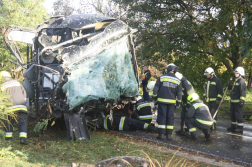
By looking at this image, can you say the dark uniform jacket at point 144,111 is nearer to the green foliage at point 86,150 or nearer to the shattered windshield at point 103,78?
the shattered windshield at point 103,78

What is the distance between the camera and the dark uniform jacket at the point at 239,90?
676 cm

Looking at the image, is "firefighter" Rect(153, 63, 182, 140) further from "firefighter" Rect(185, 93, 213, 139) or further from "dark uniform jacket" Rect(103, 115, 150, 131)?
"dark uniform jacket" Rect(103, 115, 150, 131)

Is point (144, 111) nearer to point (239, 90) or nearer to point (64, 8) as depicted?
point (239, 90)

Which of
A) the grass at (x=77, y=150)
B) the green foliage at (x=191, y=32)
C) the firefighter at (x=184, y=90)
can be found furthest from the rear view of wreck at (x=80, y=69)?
the green foliage at (x=191, y=32)

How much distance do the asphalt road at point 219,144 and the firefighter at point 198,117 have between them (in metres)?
0.28

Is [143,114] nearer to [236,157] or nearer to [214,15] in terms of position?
[236,157]

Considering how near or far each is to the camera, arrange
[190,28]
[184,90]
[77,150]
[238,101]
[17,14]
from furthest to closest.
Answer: [17,14]
[190,28]
[238,101]
[184,90]
[77,150]

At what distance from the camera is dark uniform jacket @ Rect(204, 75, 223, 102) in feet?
23.6

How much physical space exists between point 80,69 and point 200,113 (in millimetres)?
3040

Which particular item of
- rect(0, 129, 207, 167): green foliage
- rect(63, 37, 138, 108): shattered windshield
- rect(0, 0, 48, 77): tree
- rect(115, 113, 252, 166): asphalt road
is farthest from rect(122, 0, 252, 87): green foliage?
rect(0, 0, 48, 77): tree

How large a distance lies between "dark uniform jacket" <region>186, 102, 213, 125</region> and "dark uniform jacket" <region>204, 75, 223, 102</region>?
156 cm

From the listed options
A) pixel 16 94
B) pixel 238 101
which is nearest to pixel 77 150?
pixel 16 94

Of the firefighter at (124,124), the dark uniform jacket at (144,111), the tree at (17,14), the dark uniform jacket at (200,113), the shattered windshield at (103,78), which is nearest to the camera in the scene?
the shattered windshield at (103,78)

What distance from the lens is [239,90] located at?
6.88 metres
